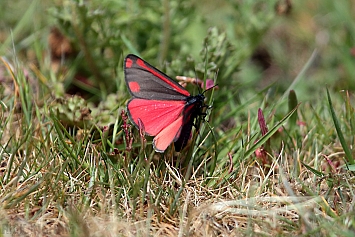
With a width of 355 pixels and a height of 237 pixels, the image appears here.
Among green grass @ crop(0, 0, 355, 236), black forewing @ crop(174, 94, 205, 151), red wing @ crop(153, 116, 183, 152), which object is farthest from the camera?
black forewing @ crop(174, 94, 205, 151)

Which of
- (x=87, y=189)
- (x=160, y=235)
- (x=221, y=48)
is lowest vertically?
(x=160, y=235)

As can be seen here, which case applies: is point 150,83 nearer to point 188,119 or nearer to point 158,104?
point 158,104

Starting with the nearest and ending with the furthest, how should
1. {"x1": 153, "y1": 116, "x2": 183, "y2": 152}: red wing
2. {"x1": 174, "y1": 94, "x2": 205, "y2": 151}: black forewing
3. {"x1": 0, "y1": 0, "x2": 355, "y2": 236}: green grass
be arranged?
{"x1": 0, "y1": 0, "x2": 355, "y2": 236}: green grass < {"x1": 153, "y1": 116, "x2": 183, "y2": 152}: red wing < {"x1": 174, "y1": 94, "x2": 205, "y2": 151}: black forewing

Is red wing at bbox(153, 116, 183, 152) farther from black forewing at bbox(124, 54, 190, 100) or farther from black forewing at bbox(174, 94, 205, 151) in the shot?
black forewing at bbox(124, 54, 190, 100)

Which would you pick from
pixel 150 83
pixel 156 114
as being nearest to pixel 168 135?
pixel 156 114

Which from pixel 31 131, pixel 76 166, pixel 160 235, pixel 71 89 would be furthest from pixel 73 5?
pixel 160 235

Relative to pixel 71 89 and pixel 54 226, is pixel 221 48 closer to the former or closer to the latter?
pixel 71 89

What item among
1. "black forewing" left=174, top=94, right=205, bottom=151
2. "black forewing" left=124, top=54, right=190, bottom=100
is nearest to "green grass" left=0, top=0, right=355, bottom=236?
"black forewing" left=174, top=94, right=205, bottom=151

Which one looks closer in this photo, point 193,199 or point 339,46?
point 193,199
